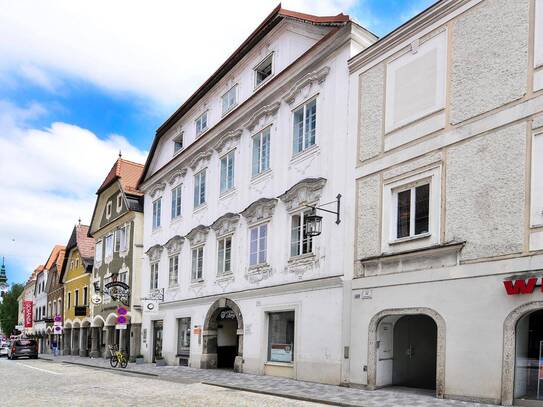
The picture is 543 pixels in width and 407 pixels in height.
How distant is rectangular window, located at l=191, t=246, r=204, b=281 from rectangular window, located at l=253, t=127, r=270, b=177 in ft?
18.1

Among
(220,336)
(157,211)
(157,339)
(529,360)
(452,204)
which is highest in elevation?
(157,211)

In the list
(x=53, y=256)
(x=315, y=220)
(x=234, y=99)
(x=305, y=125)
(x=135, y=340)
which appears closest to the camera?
(x=315, y=220)

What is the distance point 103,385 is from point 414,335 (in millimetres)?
9210

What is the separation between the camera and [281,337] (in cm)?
1831

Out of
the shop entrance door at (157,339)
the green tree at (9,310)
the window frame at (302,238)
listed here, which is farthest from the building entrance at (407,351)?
the green tree at (9,310)

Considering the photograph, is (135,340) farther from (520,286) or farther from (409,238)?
(520,286)

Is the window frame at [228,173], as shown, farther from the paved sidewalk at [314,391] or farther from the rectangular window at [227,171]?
the paved sidewalk at [314,391]

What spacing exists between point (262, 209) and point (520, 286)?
33.7ft

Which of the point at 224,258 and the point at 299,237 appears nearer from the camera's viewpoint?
the point at 299,237

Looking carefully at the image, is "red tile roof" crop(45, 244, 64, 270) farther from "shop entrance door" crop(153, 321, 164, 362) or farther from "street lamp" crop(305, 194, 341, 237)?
"street lamp" crop(305, 194, 341, 237)

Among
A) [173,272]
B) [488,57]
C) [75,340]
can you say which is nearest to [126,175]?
[173,272]

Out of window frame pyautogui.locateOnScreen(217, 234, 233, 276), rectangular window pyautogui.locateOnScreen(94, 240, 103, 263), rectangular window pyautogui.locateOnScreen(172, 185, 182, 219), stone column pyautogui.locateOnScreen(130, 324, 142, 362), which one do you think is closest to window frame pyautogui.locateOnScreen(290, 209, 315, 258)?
window frame pyautogui.locateOnScreen(217, 234, 233, 276)

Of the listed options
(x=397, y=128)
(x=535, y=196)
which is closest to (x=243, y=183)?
Answer: (x=397, y=128)

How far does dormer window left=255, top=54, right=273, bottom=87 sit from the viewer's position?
2067cm
